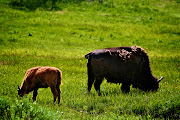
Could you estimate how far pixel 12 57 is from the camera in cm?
1808

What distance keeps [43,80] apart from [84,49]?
14545mm

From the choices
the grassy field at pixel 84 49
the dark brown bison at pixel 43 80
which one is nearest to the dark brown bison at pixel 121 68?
the grassy field at pixel 84 49

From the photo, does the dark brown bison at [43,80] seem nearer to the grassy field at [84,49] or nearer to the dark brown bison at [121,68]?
the grassy field at [84,49]

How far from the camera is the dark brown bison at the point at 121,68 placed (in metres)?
10.8

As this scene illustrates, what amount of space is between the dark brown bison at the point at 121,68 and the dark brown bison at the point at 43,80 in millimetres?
1932

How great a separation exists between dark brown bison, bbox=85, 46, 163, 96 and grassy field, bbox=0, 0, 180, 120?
361 mm

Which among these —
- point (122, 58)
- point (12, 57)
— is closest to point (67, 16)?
point (12, 57)

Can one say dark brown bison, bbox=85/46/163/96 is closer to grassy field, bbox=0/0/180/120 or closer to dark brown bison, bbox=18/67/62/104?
grassy field, bbox=0/0/180/120

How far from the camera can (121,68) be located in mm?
11078

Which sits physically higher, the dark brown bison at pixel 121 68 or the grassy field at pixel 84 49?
the dark brown bison at pixel 121 68

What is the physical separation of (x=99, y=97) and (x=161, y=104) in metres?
2.11

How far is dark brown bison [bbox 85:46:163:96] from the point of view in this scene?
1084cm

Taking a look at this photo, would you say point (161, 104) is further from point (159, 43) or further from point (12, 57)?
point (159, 43)

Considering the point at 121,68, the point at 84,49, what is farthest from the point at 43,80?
the point at 84,49
